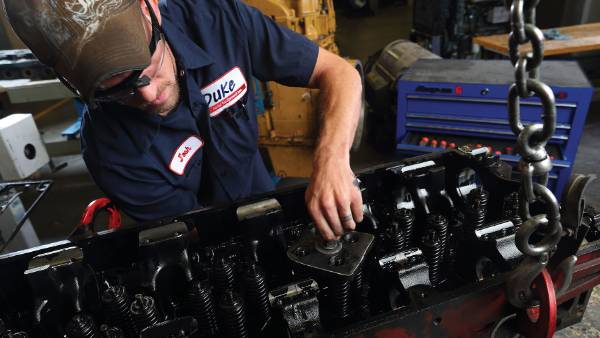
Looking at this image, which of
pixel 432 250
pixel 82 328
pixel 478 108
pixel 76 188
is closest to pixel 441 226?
pixel 432 250

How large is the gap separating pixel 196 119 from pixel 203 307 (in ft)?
2.16

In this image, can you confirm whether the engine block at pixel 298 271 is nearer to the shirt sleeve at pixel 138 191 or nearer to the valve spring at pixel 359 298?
the valve spring at pixel 359 298

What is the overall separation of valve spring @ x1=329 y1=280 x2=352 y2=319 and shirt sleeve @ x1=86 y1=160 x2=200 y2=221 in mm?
594

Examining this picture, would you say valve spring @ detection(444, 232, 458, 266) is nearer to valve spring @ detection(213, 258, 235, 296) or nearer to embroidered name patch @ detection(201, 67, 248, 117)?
valve spring @ detection(213, 258, 235, 296)

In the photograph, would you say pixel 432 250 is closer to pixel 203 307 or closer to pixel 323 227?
pixel 323 227

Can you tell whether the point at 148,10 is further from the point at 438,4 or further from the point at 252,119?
the point at 438,4

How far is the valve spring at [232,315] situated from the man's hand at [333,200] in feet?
0.68

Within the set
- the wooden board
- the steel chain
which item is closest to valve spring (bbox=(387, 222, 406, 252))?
the steel chain

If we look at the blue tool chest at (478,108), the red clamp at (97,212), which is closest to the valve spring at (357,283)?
the red clamp at (97,212)

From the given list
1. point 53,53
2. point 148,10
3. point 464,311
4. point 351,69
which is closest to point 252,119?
point 351,69

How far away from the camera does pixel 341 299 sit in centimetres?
80

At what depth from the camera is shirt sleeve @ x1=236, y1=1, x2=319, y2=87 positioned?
1.29 m

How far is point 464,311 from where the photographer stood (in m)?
0.70

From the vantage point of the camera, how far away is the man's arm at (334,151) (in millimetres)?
828
